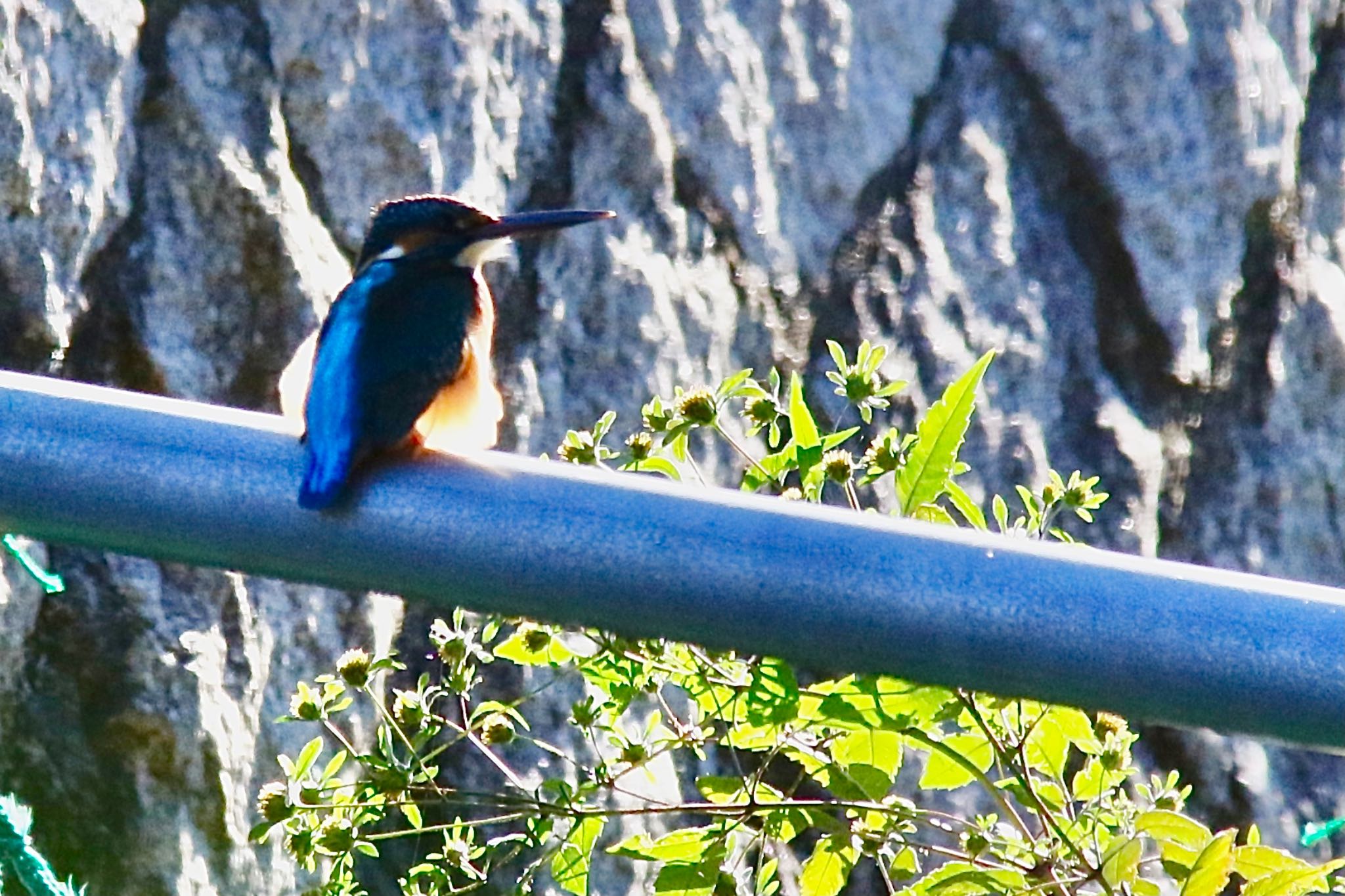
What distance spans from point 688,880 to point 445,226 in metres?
0.75

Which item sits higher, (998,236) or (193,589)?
(998,236)

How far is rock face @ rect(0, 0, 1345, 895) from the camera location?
77.4 inches

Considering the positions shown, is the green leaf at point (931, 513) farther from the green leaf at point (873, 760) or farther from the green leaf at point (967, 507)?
the green leaf at point (873, 760)

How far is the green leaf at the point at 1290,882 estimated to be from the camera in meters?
1.30

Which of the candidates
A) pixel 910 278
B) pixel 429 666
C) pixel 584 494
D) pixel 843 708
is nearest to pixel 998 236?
pixel 910 278

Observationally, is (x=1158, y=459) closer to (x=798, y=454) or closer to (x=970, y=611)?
(x=798, y=454)

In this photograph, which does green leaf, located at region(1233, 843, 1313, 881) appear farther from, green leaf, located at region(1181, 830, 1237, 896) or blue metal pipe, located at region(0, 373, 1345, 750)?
blue metal pipe, located at region(0, 373, 1345, 750)

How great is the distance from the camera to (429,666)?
2.23 meters

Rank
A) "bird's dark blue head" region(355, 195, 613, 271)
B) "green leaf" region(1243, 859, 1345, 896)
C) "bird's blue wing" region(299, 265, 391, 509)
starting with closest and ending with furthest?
"bird's blue wing" region(299, 265, 391, 509) → "green leaf" region(1243, 859, 1345, 896) → "bird's dark blue head" region(355, 195, 613, 271)

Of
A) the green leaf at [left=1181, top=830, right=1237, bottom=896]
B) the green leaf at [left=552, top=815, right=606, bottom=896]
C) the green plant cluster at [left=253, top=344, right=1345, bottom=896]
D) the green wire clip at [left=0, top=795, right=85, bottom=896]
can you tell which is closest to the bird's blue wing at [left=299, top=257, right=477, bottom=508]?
the green plant cluster at [left=253, top=344, right=1345, bottom=896]

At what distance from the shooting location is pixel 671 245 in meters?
2.65

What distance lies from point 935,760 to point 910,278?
1.50 m

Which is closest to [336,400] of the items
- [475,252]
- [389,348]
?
[389,348]

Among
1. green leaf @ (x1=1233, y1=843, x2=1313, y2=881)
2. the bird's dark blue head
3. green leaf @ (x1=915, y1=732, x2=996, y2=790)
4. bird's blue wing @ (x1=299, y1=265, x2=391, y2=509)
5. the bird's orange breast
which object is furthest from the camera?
the bird's dark blue head
